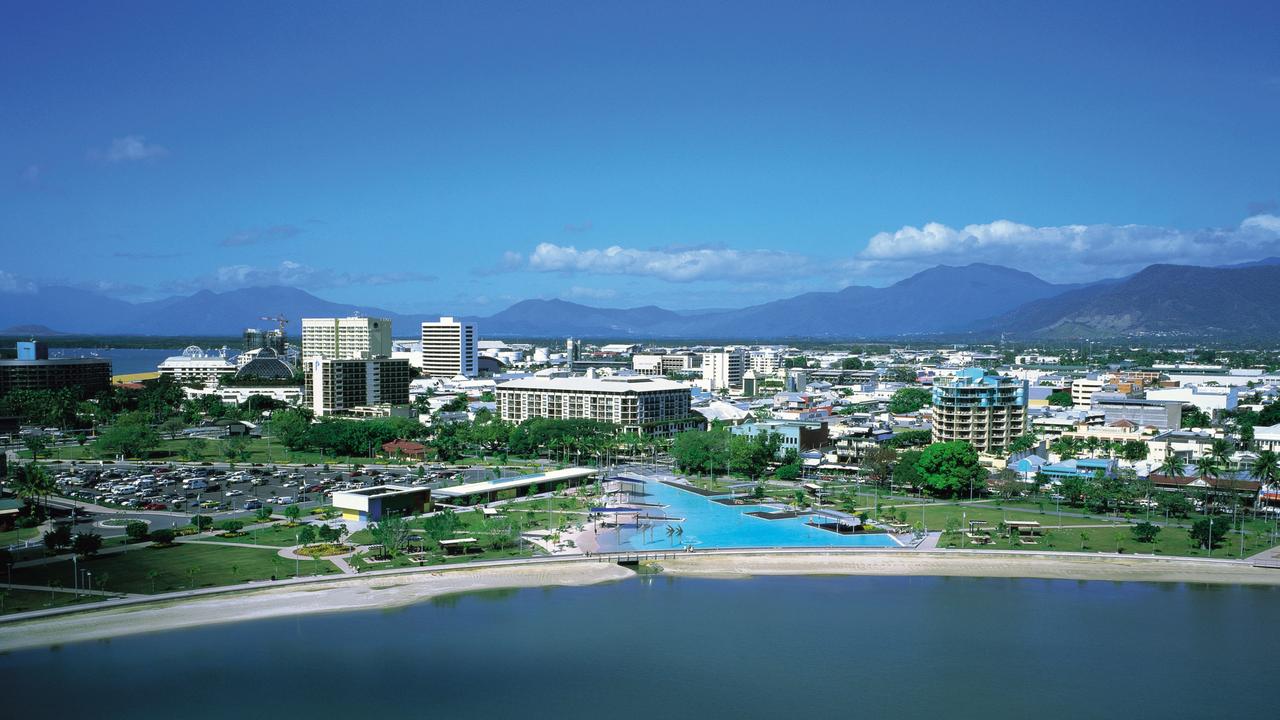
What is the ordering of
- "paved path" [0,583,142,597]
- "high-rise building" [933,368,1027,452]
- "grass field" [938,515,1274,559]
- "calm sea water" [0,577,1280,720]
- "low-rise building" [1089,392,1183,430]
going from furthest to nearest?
"low-rise building" [1089,392,1183,430] → "high-rise building" [933,368,1027,452] → "grass field" [938,515,1274,559] → "paved path" [0,583,142,597] → "calm sea water" [0,577,1280,720]

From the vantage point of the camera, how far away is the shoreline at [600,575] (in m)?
26.1

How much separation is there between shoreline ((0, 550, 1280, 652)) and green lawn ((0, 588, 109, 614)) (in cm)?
75

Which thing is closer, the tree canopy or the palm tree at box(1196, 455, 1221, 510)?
the palm tree at box(1196, 455, 1221, 510)

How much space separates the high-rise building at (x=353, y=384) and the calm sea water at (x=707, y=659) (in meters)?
49.0

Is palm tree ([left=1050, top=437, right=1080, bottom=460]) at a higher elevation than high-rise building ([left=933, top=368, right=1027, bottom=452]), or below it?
below

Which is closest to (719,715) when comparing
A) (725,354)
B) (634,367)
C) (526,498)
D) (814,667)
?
(814,667)

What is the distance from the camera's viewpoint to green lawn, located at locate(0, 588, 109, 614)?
2556cm

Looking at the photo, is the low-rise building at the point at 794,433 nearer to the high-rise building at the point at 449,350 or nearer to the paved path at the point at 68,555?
the paved path at the point at 68,555

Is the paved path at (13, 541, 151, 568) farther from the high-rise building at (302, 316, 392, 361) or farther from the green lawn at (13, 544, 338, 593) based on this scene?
the high-rise building at (302, 316, 392, 361)

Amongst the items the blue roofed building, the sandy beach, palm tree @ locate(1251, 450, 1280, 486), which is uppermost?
palm tree @ locate(1251, 450, 1280, 486)

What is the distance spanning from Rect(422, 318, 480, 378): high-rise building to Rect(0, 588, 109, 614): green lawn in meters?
83.9

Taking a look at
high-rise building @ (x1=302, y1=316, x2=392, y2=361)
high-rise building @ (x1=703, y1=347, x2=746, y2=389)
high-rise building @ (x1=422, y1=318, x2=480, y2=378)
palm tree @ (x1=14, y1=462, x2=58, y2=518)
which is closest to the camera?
palm tree @ (x1=14, y1=462, x2=58, y2=518)

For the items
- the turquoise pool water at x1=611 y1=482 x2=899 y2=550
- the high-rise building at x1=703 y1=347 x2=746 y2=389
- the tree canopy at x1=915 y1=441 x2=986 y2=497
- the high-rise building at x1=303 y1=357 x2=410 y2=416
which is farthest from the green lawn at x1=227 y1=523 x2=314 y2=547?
the high-rise building at x1=703 y1=347 x2=746 y2=389

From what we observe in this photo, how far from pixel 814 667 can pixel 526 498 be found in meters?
22.7
